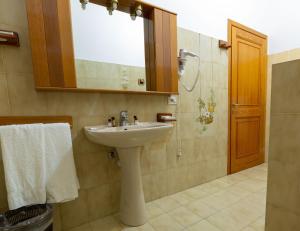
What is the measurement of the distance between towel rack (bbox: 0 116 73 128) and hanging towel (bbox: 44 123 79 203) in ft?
0.29

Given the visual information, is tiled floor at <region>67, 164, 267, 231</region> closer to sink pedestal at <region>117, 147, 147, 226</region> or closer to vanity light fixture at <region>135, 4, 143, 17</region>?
sink pedestal at <region>117, 147, 147, 226</region>

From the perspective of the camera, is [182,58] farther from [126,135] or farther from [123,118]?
[126,135]

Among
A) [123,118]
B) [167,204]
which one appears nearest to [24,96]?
[123,118]

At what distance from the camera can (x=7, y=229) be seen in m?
0.84

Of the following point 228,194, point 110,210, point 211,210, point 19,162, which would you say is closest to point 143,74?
point 19,162

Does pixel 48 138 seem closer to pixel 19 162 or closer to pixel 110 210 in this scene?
pixel 19 162

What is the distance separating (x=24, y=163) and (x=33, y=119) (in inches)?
10.8

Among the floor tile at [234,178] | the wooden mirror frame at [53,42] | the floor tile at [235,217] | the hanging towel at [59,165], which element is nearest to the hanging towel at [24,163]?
the hanging towel at [59,165]

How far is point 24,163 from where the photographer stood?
972 mm

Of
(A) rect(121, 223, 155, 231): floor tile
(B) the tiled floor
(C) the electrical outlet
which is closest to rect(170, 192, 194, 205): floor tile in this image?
(B) the tiled floor

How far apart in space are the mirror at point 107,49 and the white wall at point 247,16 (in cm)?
40

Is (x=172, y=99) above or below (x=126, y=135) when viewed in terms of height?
above

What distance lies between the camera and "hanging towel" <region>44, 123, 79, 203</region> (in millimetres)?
1047

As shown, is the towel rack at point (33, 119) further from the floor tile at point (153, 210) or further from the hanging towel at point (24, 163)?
the floor tile at point (153, 210)
